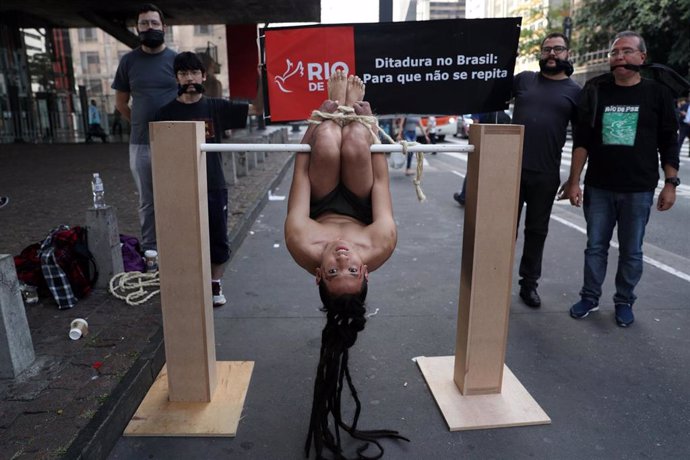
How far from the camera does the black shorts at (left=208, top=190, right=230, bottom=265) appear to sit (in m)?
3.96

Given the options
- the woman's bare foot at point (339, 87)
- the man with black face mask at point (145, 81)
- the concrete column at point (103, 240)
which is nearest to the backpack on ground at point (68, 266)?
the concrete column at point (103, 240)

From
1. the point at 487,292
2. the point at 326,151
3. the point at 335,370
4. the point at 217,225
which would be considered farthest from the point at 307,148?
the point at 217,225

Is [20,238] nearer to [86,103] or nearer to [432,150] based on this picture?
[432,150]

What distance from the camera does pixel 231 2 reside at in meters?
15.4

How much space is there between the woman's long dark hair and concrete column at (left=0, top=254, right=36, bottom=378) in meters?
1.66

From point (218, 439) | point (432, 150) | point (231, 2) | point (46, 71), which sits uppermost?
point (231, 2)

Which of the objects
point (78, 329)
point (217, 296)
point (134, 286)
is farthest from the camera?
point (217, 296)

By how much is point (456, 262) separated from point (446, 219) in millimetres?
2112

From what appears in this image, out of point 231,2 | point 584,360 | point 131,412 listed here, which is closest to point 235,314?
point 131,412

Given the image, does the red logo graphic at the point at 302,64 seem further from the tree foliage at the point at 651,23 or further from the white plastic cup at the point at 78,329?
A: the tree foliage at the point at 651,23

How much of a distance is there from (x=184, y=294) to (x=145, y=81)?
2259 mm

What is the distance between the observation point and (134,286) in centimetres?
406

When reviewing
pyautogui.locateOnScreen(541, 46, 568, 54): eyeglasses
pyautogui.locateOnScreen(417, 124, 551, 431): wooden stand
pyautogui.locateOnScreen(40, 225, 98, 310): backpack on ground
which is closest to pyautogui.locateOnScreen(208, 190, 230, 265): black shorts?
pyautogui.locateOnScreen(40, 225, 98, 310): backpack on ground

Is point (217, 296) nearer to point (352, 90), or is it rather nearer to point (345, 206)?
point (345, 206)
